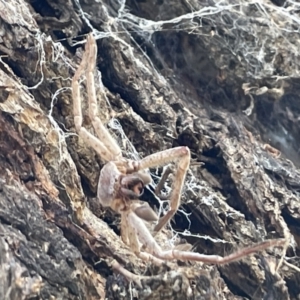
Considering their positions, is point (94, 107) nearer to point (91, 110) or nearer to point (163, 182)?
point (91, 110)

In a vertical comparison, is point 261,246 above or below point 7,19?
below

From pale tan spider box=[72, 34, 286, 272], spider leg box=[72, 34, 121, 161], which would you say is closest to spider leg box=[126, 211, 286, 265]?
pale tan spider box=[72, 34, 286, 272]

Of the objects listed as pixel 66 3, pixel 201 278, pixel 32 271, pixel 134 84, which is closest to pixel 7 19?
pixel 66 3

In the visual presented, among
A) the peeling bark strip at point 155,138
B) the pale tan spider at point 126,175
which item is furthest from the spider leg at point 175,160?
the peeling bark strip at point 155,138

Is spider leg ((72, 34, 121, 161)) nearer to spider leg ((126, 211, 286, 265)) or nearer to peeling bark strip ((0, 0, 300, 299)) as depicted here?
peeling bark strip ((0, 0, 300, 299))

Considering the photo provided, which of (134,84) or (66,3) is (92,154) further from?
(66,3)

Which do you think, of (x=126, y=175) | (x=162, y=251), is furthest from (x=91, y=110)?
(x=162, y=251)
